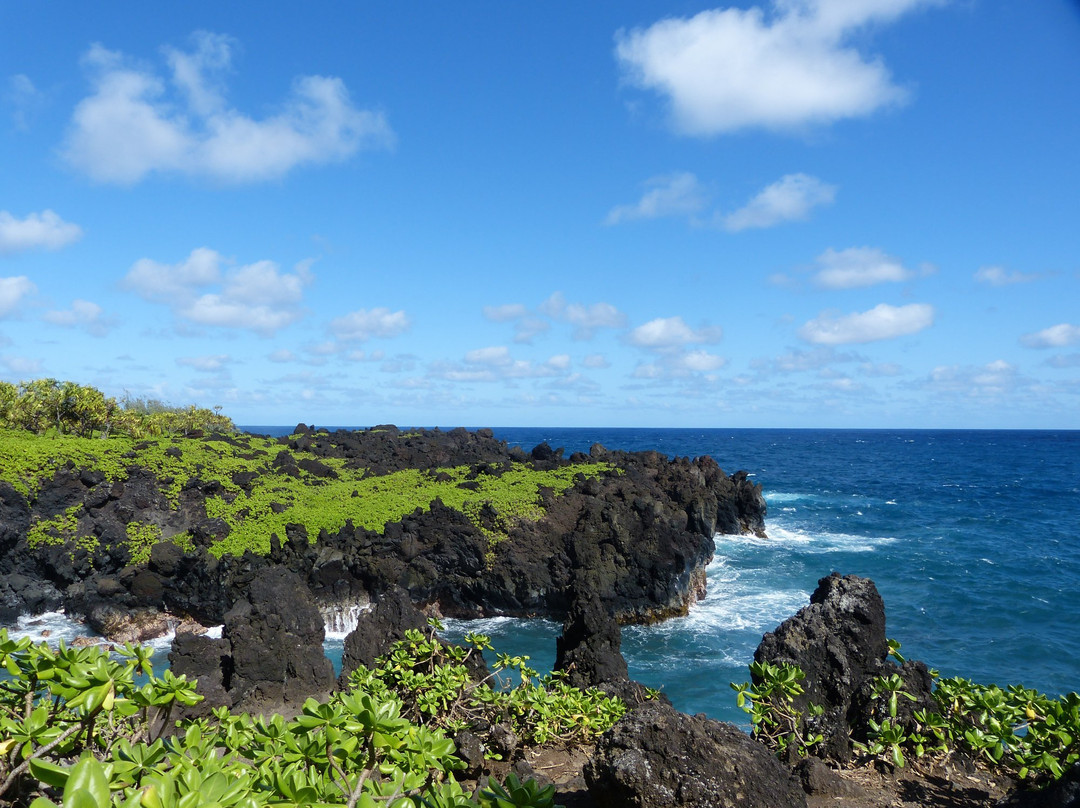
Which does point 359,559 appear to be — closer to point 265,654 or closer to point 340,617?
point 340,617

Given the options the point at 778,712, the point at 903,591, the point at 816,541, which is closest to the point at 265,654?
the point at 778,712

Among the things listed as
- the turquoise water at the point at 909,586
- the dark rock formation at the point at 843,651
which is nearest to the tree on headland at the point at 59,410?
the turquoise water at the point at 909,586

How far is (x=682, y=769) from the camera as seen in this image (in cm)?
616

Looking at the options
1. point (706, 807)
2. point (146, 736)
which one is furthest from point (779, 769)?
point (146, 736)

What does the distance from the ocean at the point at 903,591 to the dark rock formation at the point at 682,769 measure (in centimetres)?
1463

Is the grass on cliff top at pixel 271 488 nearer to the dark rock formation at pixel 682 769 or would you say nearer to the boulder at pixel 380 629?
the boulder at pixel 380 629

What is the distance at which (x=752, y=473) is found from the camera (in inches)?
3548

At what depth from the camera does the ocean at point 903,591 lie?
23.7 metres

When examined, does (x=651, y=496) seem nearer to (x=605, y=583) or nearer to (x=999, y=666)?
(x=605, y=583)

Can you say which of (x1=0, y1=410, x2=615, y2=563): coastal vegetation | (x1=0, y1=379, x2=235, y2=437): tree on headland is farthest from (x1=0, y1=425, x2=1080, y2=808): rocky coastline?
(x1=0, y1=379, x2=235, y2=437): tree on headland

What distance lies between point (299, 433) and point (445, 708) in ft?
175

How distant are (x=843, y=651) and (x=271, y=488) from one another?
2995cm

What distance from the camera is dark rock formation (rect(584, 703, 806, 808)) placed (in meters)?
6.06

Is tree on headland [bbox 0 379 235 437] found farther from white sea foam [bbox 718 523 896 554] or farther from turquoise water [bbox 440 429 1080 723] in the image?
white sea foam [bbox 718 523 896 554]
